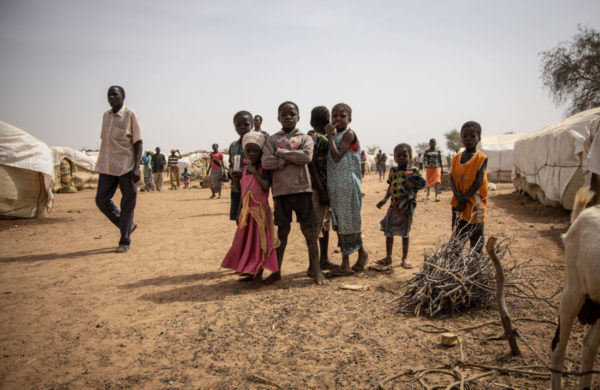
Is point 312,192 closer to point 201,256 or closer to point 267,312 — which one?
point 267,312

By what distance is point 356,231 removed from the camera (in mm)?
3883

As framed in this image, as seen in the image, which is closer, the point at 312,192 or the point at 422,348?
the point at 422,348

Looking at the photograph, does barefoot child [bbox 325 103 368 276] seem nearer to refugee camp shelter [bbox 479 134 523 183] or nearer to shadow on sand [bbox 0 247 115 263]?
shadow on sand [bbox 0 247 115 263]

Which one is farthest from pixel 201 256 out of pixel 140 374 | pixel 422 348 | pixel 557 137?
pixel 557 137

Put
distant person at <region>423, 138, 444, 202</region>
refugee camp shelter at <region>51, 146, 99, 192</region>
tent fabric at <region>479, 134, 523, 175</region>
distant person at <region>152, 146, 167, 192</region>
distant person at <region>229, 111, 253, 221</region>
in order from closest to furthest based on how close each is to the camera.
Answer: distant person at <region>229, 111, 253, 221</region> < distant person at <region>423, 138, 444, 202</region> < distant person at <region>152, 146, 167, 192</region> < refugee camp shelter at <region>51, 146, 99, 192</region> < tent fabric at <region>479, 134, 523, 175</region>

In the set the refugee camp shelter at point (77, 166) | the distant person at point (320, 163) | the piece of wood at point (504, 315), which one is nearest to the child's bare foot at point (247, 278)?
the distant person at point (320, 163)

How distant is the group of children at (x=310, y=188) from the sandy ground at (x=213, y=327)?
376 mm

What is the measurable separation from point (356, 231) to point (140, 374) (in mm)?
2413

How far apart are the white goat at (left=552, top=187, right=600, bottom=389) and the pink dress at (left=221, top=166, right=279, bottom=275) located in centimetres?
247

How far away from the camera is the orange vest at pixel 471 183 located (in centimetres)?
368

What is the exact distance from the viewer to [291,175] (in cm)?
360

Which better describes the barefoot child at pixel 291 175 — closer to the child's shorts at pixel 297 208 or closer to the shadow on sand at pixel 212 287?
the child's shorts at pixel 297 208

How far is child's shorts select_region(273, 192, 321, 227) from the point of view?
3668 millimetres

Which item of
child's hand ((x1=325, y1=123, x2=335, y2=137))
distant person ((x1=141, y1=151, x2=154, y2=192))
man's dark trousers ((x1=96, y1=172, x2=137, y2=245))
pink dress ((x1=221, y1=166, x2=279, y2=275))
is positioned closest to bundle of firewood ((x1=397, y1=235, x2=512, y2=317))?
pink dress ((x1=221, y1=166, x2=279, y2=275))
